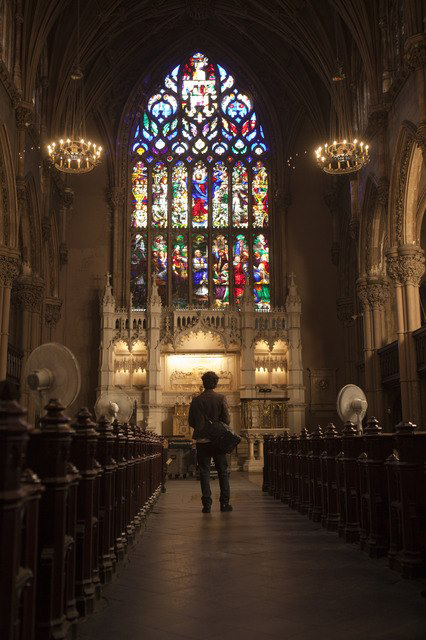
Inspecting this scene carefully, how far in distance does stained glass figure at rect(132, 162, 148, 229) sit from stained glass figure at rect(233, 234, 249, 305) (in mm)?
4125

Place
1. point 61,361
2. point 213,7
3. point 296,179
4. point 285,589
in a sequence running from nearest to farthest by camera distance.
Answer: point 285,589, point 61,361, point 213,7, point 296,179

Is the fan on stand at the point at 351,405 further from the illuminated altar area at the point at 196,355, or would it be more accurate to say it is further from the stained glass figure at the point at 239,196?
the stained glass figure at the point at 239,196

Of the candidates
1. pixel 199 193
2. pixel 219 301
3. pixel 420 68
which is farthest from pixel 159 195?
pixel 420 68

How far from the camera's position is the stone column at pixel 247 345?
84.4ft

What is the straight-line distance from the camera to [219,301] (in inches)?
1132

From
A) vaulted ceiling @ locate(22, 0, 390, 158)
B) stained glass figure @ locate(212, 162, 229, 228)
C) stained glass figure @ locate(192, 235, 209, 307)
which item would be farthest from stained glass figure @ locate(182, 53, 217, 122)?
stained glass figure @ locate(192, 235, 209, 307)

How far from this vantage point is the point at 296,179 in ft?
97.3

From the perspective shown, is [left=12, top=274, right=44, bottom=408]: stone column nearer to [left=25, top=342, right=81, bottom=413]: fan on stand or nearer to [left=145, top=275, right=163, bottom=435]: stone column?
[left=145, top=275, right=163, bottom=435]: stone column

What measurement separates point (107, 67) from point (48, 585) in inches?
1089

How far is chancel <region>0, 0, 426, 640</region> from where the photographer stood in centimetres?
446

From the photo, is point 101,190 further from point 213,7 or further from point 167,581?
point 167,581

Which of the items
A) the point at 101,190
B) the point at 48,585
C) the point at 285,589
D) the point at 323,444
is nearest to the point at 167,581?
the point at 285,589

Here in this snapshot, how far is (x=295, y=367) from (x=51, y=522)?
901 inches

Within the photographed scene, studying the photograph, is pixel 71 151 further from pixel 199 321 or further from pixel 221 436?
pixel 221 436
